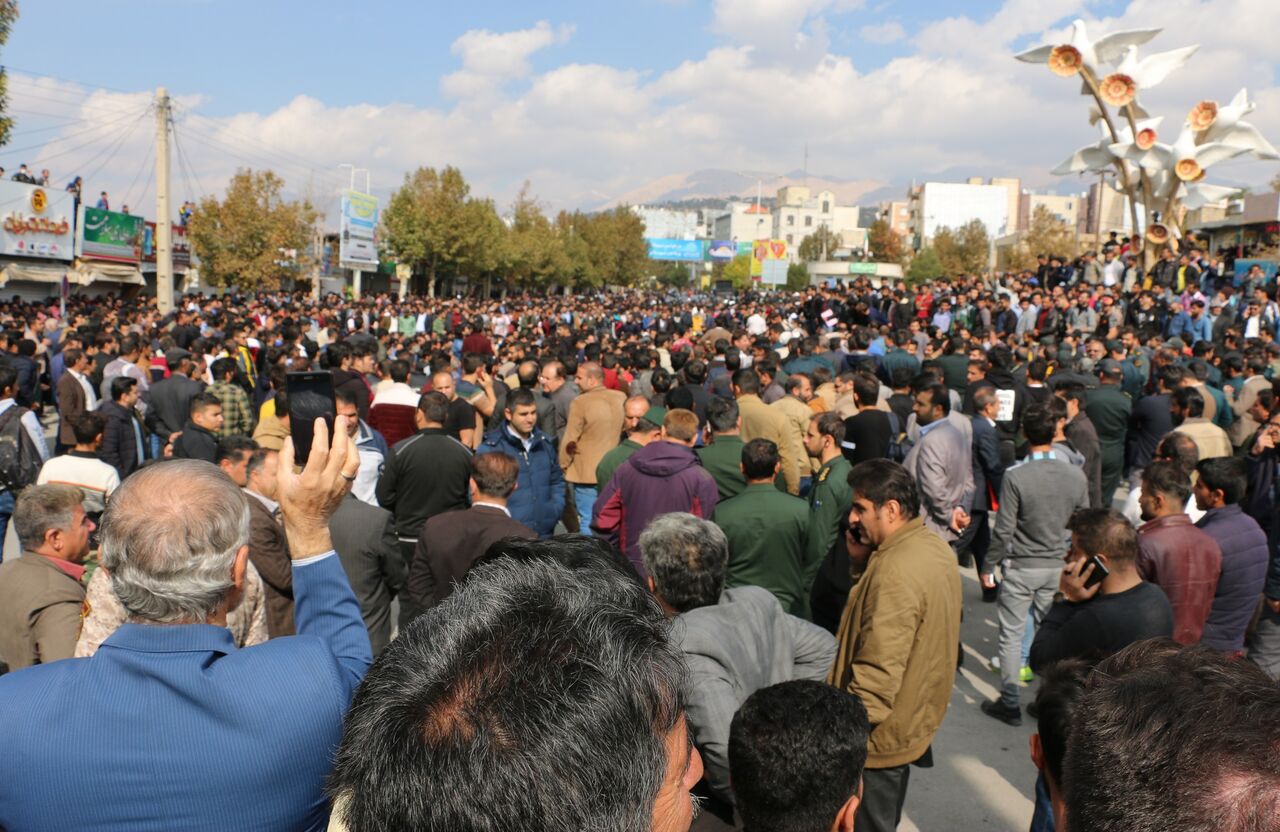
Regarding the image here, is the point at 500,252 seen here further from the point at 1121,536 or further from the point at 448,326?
the point at 1121,536

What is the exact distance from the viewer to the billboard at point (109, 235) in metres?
29.7

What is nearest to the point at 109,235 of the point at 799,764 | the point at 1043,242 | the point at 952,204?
the point at 799,764

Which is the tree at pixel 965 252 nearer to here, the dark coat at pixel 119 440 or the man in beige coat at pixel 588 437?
the man in beige coat at pixel 588 437

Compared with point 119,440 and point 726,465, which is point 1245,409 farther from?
point 119,440

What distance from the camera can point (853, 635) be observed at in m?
3.43

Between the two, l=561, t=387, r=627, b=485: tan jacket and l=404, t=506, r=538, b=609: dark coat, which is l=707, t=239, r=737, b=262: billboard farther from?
l=404, t=506, r=538, b=609: dark coat

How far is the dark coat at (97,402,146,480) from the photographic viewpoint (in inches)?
307

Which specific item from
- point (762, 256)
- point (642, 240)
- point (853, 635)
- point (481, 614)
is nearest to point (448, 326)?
point (853, 635)

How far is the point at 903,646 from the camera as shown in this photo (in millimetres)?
3230

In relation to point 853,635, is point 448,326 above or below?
above

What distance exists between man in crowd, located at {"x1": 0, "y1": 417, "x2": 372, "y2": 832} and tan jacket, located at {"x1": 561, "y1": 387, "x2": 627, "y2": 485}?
547 cm

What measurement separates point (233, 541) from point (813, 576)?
3765mm

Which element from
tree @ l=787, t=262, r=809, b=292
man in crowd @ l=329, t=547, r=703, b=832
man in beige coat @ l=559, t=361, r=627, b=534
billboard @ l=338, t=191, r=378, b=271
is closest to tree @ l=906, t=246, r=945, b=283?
tree @ l=787, t=262, r=809, b=292

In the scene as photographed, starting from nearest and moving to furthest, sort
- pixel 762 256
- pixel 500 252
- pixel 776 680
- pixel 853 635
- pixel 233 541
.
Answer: pixel 233 541
pixel 776 680
pixel 853 635
pixel 500 252
pixel 762 256
